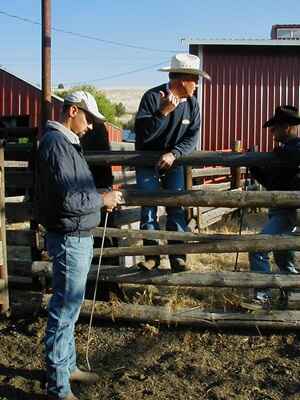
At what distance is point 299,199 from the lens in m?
4.91

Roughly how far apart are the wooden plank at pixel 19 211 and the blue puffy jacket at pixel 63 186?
1.91 m

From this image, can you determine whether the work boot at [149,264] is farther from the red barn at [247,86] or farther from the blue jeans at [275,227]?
the red barn at [247,86]

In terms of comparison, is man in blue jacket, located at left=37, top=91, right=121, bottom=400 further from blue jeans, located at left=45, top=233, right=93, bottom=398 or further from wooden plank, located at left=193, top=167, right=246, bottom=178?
wooden plank, located at left=193, top=167, right=246, bottom=178


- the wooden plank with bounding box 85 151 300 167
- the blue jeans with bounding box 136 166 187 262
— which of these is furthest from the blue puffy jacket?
the blue jeans with bounding box 136 166 187 262

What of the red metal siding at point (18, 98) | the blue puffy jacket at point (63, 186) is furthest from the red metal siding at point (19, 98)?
the blue puffy jacket at point (63, 186)

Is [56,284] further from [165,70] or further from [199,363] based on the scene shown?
[165,70]

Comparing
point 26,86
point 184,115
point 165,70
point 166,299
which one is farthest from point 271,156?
point 26,86

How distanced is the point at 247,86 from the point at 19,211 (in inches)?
451

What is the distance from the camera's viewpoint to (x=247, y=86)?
16047 mm

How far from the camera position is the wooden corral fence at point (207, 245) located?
4949 mm

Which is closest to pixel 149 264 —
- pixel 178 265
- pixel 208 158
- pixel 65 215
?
pixel 178 265

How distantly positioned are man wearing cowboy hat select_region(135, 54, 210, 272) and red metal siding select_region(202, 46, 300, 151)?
11022mm

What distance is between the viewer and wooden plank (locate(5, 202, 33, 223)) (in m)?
5.66

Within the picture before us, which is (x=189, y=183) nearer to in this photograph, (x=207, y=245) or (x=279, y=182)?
(x=279, y=182)
